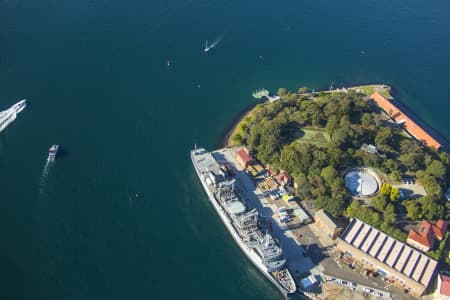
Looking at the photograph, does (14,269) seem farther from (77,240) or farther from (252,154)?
(252,154)

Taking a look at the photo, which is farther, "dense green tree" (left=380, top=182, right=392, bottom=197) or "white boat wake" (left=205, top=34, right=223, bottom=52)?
"white boat wake" (left=205, top=34, right=223, bottom=52)

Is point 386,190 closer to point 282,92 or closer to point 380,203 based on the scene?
point 380,203

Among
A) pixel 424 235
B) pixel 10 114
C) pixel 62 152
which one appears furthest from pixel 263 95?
pixel 10 114

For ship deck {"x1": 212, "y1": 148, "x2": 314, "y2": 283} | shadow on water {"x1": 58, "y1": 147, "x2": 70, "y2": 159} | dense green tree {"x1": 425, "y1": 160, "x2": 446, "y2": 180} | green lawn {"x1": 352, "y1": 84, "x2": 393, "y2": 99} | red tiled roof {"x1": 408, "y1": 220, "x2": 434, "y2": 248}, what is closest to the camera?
ship deck {"x1": 212, "y1": 148, "x2": 314, "y2": 283}

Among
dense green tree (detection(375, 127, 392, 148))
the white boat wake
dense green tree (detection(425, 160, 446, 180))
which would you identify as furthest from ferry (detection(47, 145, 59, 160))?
dense green tree (detection(425, 160, 446, 180))

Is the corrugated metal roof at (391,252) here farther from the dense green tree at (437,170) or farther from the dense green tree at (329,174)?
the dense green tree at (437,170)

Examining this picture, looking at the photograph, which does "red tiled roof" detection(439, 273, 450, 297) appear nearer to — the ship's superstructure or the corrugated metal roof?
the corrugated metal roof
